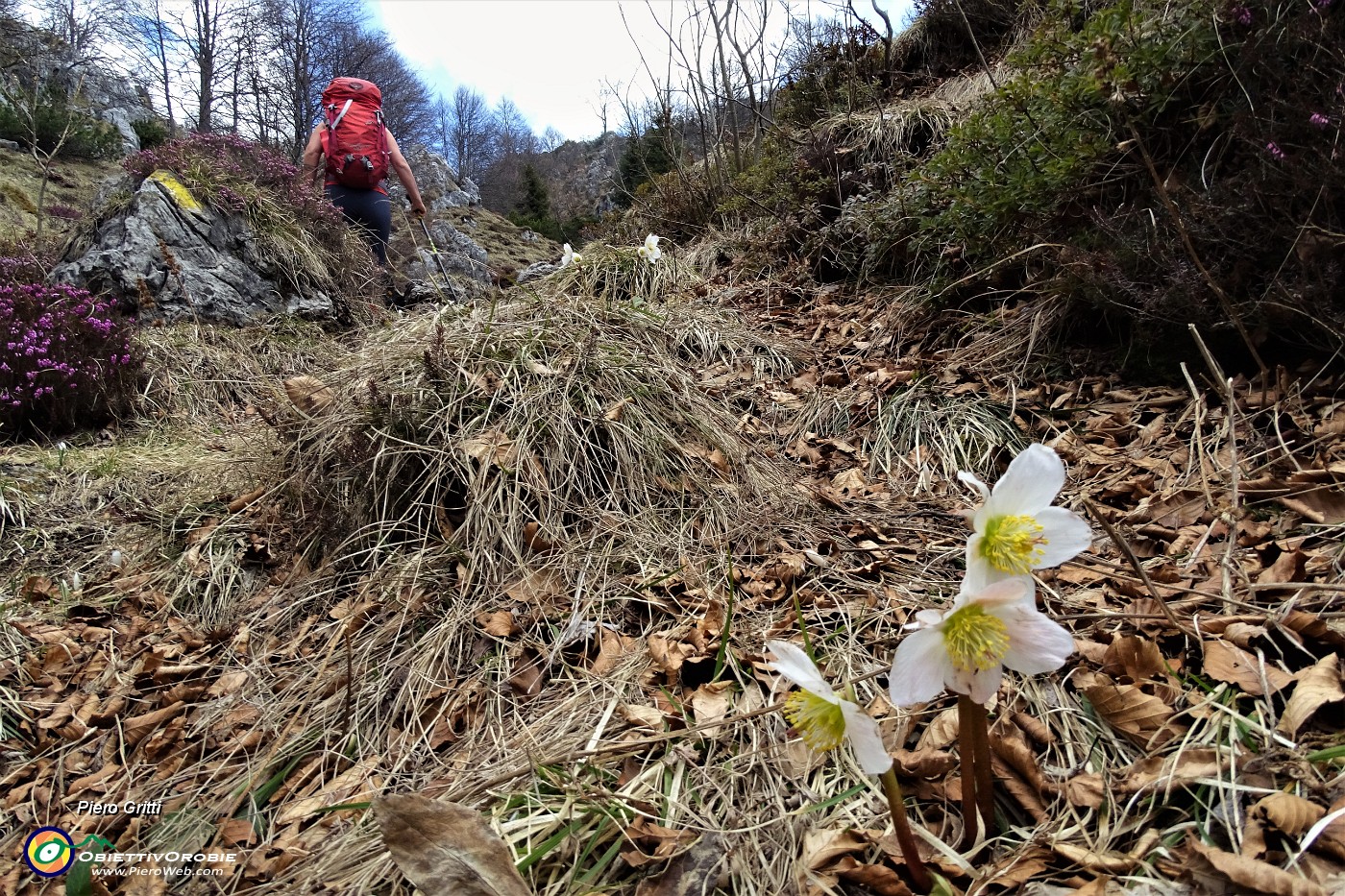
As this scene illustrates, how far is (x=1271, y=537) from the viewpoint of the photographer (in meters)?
1.46

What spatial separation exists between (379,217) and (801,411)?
14.6 ft

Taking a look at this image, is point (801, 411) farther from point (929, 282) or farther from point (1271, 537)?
point (1271, 537)

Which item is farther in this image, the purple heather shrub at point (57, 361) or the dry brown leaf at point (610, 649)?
the purple heather shrub at point (57, 361)

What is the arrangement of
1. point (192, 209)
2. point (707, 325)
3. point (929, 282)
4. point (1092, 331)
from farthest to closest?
point (192, 209), point (707, 325), point (929, 282), point (1092, 331)

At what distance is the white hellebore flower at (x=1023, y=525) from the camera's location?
803mm

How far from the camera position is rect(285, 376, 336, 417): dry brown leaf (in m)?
2.49

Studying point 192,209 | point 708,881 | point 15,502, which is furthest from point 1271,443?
point 192,209

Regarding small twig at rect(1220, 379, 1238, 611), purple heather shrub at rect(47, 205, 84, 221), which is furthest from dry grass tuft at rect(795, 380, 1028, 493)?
purple heather shrub at rect(47, 205, 84, 221)

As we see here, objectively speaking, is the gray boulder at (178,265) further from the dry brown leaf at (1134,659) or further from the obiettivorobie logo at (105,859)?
the dry brown leaf at (1134,659)

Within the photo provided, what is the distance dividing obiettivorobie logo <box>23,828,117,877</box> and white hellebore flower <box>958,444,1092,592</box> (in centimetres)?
176

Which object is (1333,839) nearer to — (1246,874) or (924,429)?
(1246,874)

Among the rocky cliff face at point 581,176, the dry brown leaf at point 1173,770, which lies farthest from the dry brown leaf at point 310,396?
the rocky cliff face at point 581,176

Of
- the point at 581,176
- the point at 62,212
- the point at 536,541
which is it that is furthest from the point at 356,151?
the point at 581,176

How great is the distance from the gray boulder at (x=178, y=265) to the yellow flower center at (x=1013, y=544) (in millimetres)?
5857
